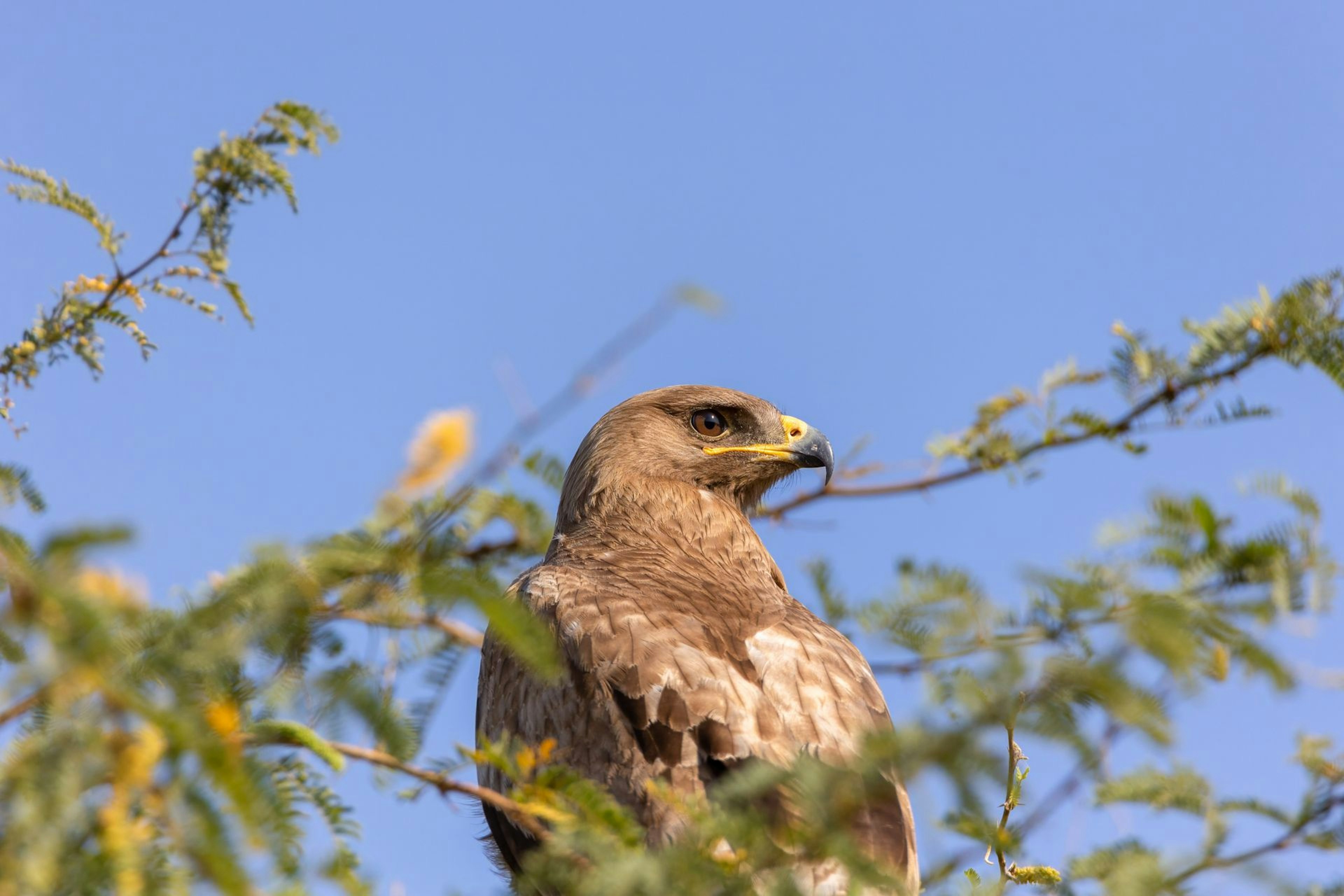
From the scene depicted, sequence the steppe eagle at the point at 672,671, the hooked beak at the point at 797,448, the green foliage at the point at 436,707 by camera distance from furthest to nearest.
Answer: the hooked beak at the point at 797,448 < the steppe eagle at the point at 672,671 < the green foliage at the point at 436,707

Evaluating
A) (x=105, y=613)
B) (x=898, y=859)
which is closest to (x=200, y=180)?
(x=105, y=613)

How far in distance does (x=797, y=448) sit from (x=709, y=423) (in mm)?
543

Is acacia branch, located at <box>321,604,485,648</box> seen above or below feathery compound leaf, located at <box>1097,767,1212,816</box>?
above

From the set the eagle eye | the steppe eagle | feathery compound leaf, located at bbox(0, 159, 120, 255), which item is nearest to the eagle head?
the eagle eye

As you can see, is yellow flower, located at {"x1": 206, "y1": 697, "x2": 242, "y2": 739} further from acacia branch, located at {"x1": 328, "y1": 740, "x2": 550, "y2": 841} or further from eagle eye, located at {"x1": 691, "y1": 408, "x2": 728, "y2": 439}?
eagle eye, located at {"x1": 691, "y1": 408, "x2": 728, "y2": 439}

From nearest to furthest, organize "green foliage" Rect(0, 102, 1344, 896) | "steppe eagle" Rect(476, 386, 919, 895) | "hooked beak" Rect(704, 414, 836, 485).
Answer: "green foliage" Rect(0, 102, 1344, 896) → "steppe eagle" Rect(476, 386, 919, 895) → "hooked beak" Rect(704, 414, 836, 485)

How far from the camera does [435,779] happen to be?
7.72 ft

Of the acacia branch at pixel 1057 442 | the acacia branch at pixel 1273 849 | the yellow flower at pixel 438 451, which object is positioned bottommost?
the acacia branch at pixel 1273 849

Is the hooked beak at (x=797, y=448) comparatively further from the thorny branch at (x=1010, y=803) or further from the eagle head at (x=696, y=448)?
the thorny branch at (x=1010, y=803)

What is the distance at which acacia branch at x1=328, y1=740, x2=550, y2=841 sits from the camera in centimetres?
230

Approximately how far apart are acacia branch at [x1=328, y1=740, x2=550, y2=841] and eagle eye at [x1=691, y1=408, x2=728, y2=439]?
4406mm

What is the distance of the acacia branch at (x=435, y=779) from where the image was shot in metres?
2.30

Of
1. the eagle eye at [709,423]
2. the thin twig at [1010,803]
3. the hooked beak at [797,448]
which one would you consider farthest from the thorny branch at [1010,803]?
the eagle eye at [709,423]

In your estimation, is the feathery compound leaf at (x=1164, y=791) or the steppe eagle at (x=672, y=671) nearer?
the feathery compound leaf at (x=1164, y=791)
